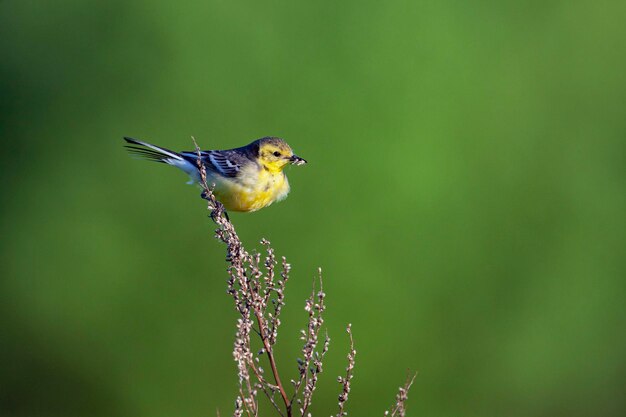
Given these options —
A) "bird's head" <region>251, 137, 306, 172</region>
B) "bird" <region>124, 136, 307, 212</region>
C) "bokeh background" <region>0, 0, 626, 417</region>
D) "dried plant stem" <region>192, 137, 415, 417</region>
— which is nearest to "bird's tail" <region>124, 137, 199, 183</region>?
"bird" <region>124, 136, 307, 212</region>

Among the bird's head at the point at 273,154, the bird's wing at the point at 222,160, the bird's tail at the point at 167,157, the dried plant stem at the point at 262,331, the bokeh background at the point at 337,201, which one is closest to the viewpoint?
the dried plant stem at the point at 262,331

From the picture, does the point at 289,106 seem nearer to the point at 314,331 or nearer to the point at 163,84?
the point at 163,84

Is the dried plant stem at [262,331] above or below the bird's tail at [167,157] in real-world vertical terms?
below

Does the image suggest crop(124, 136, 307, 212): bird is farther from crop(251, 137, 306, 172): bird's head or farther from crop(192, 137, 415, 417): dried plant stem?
crop(192, 137, 415, 417): dried plant stem

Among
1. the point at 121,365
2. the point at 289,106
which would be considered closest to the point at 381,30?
the point at 289,106

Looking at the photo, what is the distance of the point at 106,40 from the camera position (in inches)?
437

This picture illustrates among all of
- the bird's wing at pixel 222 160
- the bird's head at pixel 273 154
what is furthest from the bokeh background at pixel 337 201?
the bird's head at pixel 273 154

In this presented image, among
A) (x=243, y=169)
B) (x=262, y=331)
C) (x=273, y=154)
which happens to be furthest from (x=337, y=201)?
(x=262, y=331)

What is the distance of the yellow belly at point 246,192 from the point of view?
5.32 meters

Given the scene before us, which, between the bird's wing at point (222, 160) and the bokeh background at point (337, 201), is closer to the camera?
the bird's wing at point (222, 160)

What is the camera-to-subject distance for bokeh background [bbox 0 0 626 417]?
392 inches

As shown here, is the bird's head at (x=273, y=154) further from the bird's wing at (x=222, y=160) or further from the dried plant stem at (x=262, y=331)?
the dried plant stem at (x=262, y=331)

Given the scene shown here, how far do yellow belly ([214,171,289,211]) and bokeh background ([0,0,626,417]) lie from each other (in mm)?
3807

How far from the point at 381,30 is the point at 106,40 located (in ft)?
11.5
